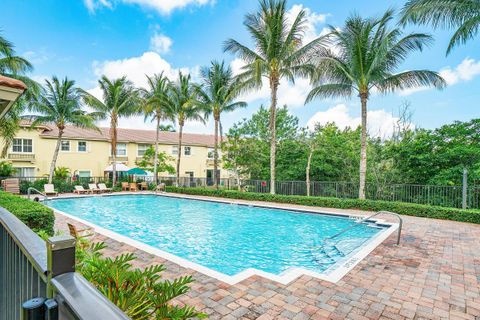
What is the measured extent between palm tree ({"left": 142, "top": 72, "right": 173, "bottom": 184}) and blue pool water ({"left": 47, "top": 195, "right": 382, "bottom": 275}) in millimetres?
10406

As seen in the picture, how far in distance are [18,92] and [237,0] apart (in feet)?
47.6

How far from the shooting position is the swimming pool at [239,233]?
293 inches

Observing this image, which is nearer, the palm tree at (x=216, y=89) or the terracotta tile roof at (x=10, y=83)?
the terracotta tile roof at (x=10, y=83)

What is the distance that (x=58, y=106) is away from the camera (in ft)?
70.0

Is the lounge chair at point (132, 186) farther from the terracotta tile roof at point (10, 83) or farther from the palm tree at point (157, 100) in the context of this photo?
the terracotta tile roof at point (10, 83)

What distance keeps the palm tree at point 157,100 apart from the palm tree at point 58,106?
5.13m

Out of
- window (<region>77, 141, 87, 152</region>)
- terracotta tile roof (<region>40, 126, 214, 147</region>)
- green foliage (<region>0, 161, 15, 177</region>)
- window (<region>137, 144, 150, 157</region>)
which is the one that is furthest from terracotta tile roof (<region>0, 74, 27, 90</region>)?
window (<region>137, 144, 150, 157</region>)

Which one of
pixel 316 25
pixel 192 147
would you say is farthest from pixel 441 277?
pixel 192 147

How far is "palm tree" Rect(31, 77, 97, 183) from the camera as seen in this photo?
2100 centimetres

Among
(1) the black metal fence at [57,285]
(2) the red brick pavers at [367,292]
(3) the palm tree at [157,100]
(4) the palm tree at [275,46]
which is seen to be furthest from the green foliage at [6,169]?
(1) the black metal fence at [57,285]

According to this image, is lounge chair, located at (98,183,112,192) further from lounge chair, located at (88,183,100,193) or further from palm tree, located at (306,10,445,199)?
palm tree, located at (306,10,445,199)

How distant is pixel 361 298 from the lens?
4.35 m

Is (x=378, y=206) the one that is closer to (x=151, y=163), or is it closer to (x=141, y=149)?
(x=151, y=163)

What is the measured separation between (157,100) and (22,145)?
1376 cm
